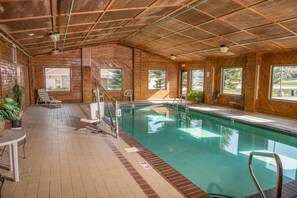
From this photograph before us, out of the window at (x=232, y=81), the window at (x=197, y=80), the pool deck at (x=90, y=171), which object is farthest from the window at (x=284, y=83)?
the pool deck at (x=90, y=171)

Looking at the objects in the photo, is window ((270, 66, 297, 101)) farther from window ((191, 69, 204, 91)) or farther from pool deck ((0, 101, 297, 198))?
pool deck ((0, 101, 297, 198))

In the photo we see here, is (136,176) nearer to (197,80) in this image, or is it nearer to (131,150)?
(131,150)

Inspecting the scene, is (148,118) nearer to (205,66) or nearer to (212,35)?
(212,35)

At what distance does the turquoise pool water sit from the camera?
386 centimetres

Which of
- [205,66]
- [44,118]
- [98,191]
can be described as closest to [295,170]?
[98,191]

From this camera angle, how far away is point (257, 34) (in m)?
6.98

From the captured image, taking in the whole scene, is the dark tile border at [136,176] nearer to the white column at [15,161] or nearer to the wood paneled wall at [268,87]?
the white column at [15,161]

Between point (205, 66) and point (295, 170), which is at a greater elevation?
point (205, 66)

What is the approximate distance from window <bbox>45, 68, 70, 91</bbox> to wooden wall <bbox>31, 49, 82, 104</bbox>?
24 centimetres

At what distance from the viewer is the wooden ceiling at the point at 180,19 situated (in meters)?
4.30

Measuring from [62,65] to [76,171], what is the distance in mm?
9605

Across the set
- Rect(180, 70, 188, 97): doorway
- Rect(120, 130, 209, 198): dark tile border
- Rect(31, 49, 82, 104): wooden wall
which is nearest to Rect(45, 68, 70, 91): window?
Rect(31, 49, 82, 104): wooden wall

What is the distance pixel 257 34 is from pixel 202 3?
2.72m

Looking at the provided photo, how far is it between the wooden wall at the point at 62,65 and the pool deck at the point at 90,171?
6.94 m
